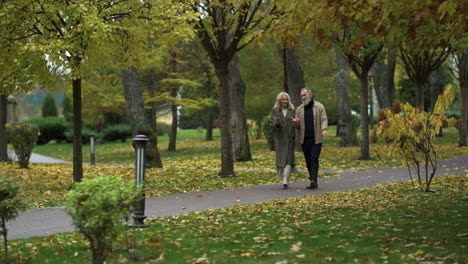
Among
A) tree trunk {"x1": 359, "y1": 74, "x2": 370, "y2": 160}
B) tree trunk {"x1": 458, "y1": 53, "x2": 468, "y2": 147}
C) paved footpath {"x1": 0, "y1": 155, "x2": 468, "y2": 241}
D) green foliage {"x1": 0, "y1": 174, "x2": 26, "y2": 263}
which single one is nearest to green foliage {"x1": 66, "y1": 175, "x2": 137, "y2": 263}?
green foliage {"x1": 0, "y1": 174, "x2": 26, "y2": 263}

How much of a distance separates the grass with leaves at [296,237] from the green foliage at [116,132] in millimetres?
39283

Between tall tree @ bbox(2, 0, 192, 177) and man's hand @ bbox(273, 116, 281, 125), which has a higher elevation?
tall tree @ bbox(2, 0, 192, 177)

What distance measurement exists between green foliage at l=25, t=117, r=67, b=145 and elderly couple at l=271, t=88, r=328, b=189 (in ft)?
122

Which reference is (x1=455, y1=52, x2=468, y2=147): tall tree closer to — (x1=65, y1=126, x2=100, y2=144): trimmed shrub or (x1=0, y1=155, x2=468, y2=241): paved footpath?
(x1=0, y1=155, x2=468, y2=241): paved footpath

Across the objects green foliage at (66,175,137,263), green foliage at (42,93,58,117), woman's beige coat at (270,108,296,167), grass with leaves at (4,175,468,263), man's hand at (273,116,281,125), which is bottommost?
grass with leaves at (4,175,468,263)

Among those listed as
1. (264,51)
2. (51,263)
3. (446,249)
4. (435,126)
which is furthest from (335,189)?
(264,51)

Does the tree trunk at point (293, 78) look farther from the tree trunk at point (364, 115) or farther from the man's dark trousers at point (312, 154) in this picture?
the man's dark trousers at point (312, 154)

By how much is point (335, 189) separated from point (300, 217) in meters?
3.91

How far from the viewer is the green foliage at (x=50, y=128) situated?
47062 mm

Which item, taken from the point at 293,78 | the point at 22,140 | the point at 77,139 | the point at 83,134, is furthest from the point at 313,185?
the point at 83,134

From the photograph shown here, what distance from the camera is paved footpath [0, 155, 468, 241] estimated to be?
330 inches

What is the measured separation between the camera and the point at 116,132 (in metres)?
48.4

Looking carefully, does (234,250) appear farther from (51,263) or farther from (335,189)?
→ (335,189)

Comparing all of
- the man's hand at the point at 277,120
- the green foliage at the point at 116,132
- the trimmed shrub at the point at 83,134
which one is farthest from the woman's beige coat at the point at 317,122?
the green foliage at the point at 116,132
